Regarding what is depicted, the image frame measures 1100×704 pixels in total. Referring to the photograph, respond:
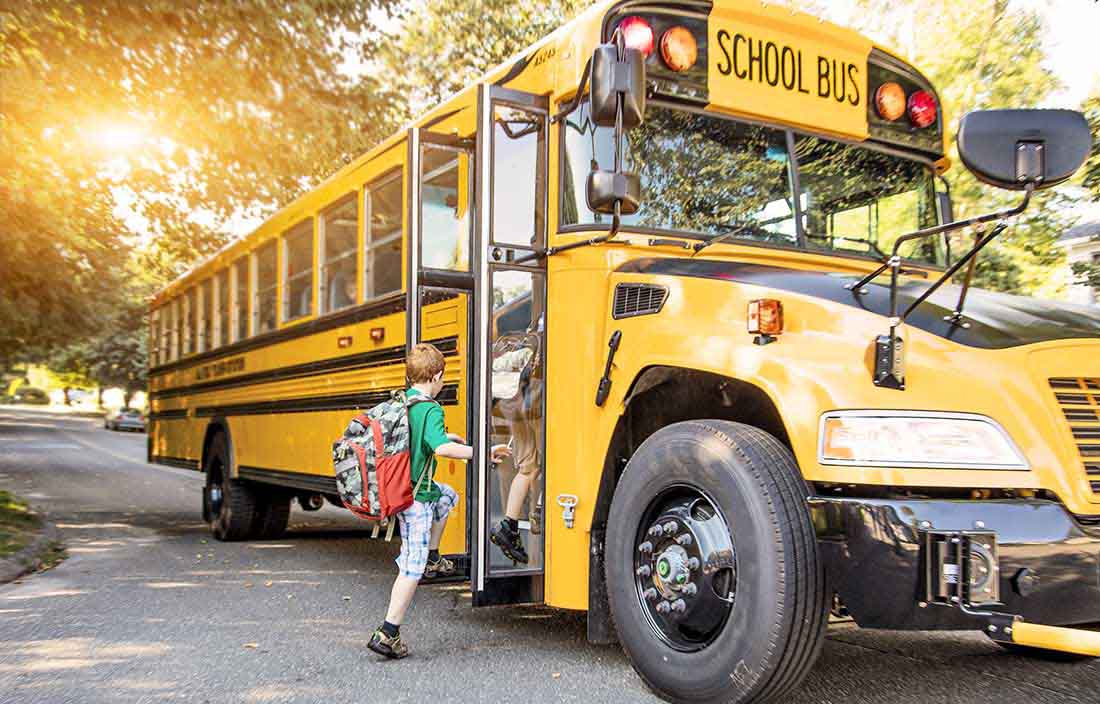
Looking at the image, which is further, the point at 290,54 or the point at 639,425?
the point at 290,54

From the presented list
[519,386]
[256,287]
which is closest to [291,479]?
[256,287]

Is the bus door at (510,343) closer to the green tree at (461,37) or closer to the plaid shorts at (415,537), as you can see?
the plaid shorts at (415,537)

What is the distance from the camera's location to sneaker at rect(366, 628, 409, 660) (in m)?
4.65

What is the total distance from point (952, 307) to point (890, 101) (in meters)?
1.90

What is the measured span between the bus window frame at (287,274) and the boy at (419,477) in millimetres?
2888

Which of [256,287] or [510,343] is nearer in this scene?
[510,343]

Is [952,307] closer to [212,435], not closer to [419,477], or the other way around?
[419,477]

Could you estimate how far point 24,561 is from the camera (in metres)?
7.77

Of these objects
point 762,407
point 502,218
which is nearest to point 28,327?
point 502,218

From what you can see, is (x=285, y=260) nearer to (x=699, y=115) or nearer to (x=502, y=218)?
(x=502, y=218)

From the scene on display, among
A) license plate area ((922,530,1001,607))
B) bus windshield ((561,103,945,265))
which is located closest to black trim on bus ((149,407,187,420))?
bus windshield ((561,103,945,265))

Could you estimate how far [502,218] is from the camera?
4855 millimetres

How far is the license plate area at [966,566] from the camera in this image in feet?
10.1

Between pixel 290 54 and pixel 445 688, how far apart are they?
786cm
